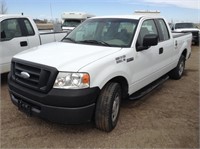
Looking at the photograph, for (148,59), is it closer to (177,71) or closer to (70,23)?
(177,71)

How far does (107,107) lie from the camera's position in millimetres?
3322

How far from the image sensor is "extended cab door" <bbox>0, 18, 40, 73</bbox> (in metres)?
5.86

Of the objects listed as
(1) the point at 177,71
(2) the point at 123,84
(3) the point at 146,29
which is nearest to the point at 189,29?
(1) the point at 177,71

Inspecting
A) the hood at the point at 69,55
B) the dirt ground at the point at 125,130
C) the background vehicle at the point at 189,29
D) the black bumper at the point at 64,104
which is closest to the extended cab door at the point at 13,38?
the dirt ground at the point at 125,130

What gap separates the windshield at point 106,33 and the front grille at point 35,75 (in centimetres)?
124

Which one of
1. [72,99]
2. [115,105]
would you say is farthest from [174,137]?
[72,99]

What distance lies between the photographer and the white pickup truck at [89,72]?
9.98ft

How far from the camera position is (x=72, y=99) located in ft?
9.79

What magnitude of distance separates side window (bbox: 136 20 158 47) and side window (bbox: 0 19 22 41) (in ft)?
11.5

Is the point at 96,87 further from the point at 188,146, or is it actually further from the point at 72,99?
the point at 188,146

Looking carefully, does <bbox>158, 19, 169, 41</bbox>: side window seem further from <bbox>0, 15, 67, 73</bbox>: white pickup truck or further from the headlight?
<bbox>0, 15, 67, 73</bbox>: white pickup truck

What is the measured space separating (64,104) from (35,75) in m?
0.61

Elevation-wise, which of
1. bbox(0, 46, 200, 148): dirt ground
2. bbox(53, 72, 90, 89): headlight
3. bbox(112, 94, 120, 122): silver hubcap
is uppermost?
bbox(53, 72, 90, 89): headlight

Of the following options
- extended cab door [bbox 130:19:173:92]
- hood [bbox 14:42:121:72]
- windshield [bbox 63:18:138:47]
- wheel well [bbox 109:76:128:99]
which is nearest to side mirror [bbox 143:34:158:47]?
extended cab door [bbox 130:19:173:92]
